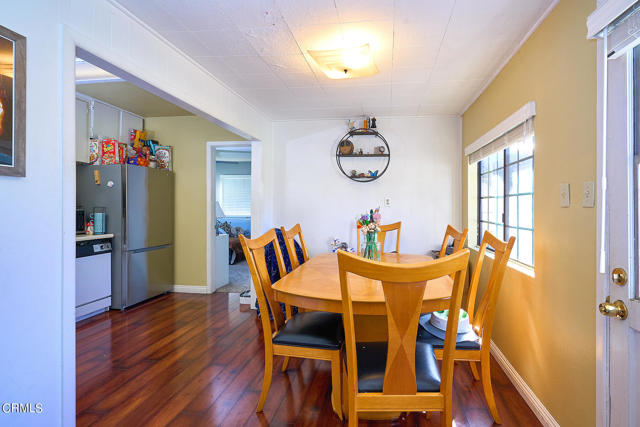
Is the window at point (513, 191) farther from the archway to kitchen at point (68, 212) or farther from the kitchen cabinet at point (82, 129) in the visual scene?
the kitchen cabinet at point (82, 129)

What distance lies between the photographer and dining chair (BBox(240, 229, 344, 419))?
6.06ft

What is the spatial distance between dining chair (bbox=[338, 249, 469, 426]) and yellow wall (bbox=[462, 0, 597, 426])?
0.67 metres

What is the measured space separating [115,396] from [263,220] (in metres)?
2.32

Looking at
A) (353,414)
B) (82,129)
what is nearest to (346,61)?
(353,414)

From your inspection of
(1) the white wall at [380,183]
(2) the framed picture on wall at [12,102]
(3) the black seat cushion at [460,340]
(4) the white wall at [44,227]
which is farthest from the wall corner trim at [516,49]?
(2) the framed picture on wall at [12,102]

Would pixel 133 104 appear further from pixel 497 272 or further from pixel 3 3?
pixel 497 272

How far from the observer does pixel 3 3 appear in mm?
1313

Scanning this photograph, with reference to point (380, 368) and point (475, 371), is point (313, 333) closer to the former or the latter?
point (380, 368)

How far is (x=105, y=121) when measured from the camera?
13.7 ft

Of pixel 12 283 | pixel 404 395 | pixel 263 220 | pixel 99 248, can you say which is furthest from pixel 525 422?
pixel 99 248

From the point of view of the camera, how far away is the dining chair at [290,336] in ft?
6.06

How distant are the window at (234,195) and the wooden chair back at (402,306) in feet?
26.9

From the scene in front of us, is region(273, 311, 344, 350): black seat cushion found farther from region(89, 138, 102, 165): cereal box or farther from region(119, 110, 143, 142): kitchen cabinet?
region(119, 110, 143, 142): kitchen cabinet

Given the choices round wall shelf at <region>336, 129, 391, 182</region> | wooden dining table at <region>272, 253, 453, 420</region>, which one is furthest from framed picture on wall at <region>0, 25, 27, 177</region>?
round wall shelf at <region>336, 129, 391, 182</region>
